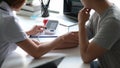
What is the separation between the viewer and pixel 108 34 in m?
1.24

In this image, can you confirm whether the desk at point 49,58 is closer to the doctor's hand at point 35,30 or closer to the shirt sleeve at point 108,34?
the shirt sleeve at point 108,34

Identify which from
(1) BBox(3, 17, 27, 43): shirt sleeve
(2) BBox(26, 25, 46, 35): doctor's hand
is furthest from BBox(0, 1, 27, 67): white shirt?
(2) BBox(26, 25, 46, 35): doctor's hand

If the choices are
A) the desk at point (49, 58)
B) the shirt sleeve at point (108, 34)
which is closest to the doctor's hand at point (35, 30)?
the desk at point (49, 58)

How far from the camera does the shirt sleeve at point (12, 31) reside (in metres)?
1.27

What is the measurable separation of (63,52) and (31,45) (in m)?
0.22

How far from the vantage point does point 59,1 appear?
236 centimetres

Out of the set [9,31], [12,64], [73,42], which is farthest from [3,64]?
[73,42]

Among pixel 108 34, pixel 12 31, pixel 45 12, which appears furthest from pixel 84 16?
pixel 45 12

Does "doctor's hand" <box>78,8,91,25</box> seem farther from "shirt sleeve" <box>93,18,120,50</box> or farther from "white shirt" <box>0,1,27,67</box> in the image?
"white shirt" <box>0,1,27,67</box>

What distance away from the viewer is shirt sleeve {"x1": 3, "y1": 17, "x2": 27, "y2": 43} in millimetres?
1274

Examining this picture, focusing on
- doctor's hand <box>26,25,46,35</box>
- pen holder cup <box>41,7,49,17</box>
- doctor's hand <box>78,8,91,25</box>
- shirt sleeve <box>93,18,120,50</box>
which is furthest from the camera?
pen holder cup <box>41,7,49,17</box>

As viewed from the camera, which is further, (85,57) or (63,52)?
(63,52)

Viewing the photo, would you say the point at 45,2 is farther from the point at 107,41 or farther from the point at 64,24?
the point at 107,41

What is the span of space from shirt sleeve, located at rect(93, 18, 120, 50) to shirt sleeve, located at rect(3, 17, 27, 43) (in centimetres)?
45
